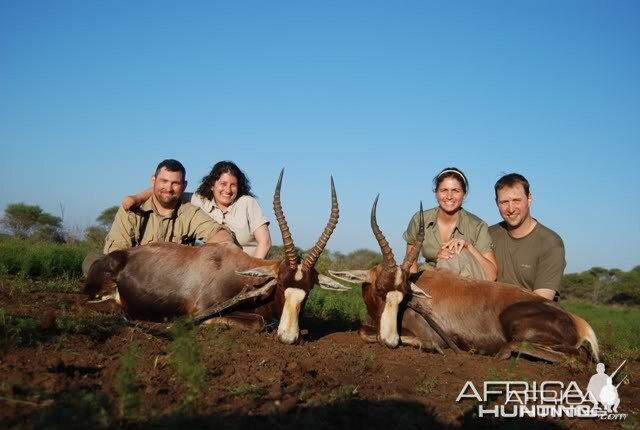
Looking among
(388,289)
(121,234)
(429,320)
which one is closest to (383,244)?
(388,289)

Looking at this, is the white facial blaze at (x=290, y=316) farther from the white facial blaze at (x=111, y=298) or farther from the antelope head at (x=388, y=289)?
the white facial blaze at (x=111, y=298)

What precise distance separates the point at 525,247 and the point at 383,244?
204 centimetres

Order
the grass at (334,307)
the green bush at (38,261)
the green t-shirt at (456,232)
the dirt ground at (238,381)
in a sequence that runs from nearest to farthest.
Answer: the dirt ground at (238,381) < the green t-shirt at (456,232) < the green bush at (38,261) < the grass at (334,307)

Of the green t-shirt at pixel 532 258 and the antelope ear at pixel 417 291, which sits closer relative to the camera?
the antelope ear at pixel 417 291

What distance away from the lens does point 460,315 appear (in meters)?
7.01

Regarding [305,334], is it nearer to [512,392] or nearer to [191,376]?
[512,392]

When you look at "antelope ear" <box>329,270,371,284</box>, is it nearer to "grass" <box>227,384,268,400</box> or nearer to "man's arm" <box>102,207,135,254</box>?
"man's arm" <box>102,207,135,254</box>

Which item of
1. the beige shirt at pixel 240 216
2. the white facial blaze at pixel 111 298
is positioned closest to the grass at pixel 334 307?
the beige shirt at pixel 240 216

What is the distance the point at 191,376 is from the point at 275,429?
0.59m

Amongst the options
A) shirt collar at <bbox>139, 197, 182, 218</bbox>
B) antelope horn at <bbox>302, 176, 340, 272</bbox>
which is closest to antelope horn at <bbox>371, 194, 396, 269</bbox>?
antelope horn at <bbox>302, 176, 340, 272</bbox>

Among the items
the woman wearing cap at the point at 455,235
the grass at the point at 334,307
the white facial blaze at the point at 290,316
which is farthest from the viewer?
the grass at the point at 334,307

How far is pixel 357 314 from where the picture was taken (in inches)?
434

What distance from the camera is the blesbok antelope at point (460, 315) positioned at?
6.46m

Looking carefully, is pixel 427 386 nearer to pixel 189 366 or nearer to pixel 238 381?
pixel 238 381
